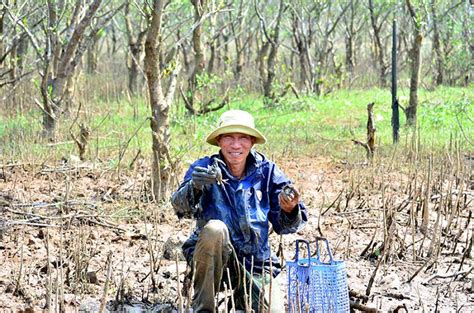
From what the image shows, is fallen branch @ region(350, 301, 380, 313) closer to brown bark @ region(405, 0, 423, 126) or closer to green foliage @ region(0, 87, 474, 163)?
green foliage @ region(0, 87, 474, 163)

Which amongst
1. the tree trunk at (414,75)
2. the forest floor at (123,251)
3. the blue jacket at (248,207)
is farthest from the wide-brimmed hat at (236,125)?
the tree trunk at (414,75)

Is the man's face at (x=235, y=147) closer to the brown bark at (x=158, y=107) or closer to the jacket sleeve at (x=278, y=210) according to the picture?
the jacket sleeve at (x=278, y=210)

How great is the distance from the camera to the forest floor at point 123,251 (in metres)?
4.37

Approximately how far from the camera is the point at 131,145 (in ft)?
30.9

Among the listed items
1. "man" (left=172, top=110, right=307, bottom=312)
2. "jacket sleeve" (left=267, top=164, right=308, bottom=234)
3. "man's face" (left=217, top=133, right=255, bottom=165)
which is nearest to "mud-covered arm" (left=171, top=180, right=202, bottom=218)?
"man" (left=172, top=110, right=307, bottom=312)

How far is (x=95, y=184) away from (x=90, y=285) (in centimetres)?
275

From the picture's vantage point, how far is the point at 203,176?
11.9ft

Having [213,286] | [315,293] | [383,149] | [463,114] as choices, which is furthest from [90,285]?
[463,114]

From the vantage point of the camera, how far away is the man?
3.77 meters

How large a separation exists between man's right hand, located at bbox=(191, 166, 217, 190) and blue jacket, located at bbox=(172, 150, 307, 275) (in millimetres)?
118

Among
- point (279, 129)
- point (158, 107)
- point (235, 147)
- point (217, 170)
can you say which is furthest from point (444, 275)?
point (279, 129)

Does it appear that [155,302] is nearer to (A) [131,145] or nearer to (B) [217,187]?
(B) [217,187]

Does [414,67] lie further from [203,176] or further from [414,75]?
[203,176]

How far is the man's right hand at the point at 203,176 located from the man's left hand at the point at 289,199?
0.32m
